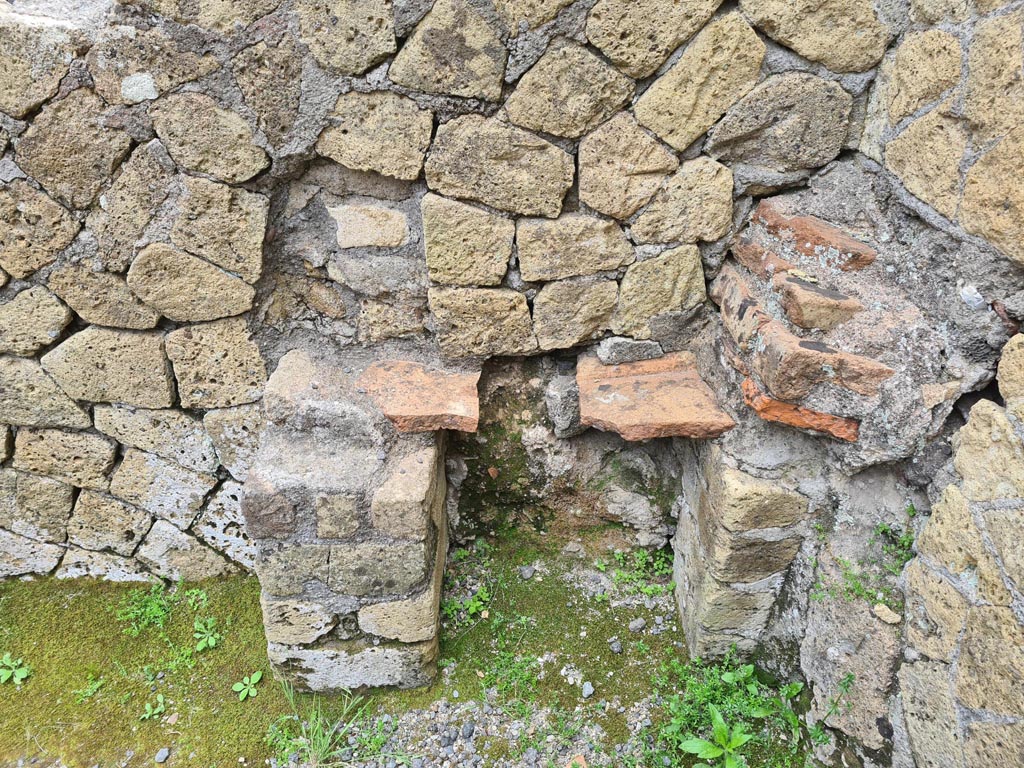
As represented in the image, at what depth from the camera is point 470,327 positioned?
235 centimetres

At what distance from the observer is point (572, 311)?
232 centimetres

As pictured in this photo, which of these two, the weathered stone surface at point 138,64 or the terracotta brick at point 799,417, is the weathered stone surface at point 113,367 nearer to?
the weathered stone surface at point 138,64

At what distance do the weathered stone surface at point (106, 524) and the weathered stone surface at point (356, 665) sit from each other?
94cm

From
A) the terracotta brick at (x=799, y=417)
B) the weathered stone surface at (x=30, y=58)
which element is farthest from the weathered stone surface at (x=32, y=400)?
the terracotta brick at (x=799, y=417)

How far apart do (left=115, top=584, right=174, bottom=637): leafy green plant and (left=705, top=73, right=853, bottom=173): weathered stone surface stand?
2.93m

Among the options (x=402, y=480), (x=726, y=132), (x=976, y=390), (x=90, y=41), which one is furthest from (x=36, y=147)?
(x=976, y=390)

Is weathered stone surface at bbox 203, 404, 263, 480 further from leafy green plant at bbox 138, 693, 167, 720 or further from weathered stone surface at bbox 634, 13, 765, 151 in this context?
weathered stone surface at bbox 634, 13, 765, 151

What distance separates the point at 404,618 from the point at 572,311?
129cm

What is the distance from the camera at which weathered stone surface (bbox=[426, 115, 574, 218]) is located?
2027mm

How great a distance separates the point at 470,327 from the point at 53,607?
7.52 ft

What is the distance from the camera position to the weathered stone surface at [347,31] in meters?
1.86

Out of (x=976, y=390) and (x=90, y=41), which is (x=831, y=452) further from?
(x=90, y=41)

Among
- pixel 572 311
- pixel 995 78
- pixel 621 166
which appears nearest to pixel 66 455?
pixel 572 311

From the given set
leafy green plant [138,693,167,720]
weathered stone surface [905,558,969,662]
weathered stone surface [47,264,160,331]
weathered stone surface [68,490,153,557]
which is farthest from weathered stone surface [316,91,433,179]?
leafy green plant [138,693,167,720]
